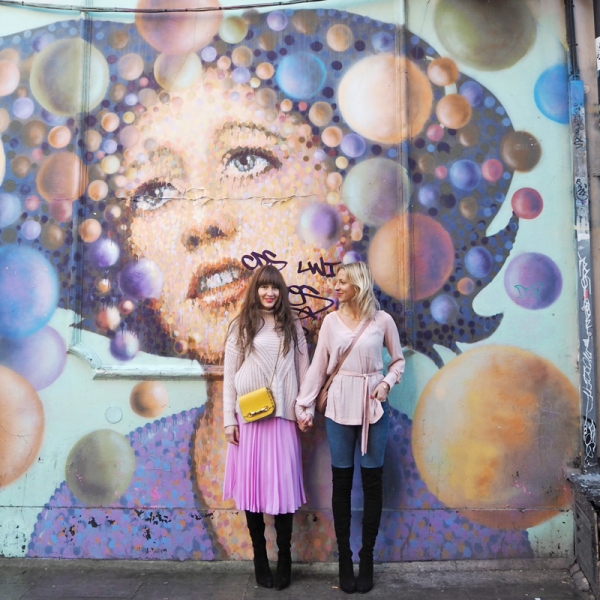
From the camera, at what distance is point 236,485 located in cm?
366

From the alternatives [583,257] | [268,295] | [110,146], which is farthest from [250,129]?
[583,257]

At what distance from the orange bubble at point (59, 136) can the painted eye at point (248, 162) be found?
3.75ft

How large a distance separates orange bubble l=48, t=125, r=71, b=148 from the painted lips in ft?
4.38

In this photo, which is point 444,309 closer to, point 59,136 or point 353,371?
point 353,371

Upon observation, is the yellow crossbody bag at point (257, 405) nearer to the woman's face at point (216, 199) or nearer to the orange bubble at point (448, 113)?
the woman's face at point (216, 199)

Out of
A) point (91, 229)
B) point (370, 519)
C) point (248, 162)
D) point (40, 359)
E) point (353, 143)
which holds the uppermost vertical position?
point (353, 143)

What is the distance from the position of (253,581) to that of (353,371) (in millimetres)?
1494

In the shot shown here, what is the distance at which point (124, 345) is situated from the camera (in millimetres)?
4121

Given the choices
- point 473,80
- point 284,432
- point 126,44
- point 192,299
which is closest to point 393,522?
point 284,432

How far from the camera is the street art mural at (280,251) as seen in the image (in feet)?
13.2

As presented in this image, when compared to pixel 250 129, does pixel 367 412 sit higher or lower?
lower

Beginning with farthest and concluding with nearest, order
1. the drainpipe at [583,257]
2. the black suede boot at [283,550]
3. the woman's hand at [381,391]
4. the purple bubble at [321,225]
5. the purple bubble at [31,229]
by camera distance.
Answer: the purple bubble at [31,229]
the purple bubble at [321,225]
the drainpipe at [583,257]
the black suede boot at [283,550]
the woman's hand at [381,391]

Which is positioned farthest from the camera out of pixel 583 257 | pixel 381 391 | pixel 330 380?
pixel 583 257

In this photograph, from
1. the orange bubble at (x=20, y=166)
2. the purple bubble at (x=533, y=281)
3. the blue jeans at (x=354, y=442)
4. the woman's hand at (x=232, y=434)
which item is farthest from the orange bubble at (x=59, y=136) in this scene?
the purple bubble at (x=533, y=281)
